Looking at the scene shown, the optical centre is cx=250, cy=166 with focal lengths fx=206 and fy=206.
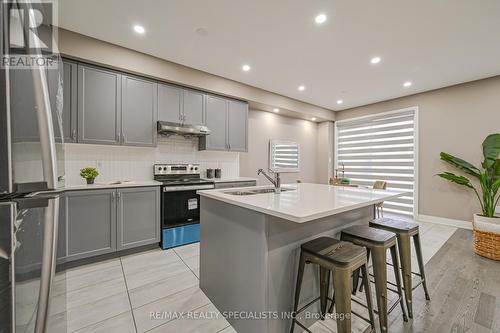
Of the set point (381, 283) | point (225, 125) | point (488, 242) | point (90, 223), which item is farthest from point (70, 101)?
point (488, 242)

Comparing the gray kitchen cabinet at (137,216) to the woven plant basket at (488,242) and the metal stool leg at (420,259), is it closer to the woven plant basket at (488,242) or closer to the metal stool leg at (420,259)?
the metal stool leg at (420,259)

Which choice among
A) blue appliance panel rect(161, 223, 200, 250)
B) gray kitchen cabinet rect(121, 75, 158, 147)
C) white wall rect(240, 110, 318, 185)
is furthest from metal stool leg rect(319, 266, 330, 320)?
white wall rect(240, 110, 318, 185)

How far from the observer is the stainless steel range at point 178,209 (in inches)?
118

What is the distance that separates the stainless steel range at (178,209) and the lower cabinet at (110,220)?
11 cm

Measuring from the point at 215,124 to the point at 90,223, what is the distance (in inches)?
93.5

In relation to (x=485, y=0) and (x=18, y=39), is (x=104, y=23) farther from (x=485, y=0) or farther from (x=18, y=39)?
(x=485, y=0)

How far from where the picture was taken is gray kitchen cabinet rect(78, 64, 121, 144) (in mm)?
2654

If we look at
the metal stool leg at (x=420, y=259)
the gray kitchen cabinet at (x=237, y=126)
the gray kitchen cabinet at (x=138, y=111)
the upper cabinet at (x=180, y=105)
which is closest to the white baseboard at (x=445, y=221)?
the metal stool leg at (x=420, y=259)

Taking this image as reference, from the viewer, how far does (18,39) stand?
23.2 inches

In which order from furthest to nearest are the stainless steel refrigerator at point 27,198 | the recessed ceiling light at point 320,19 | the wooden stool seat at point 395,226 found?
the recessed ceiling light at point 320,19 < the wooden stool seat at point 395,226 < the stainless steel refrigerator at point 27,198

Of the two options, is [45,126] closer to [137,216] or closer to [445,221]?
[137,216]

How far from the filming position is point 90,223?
2.50m

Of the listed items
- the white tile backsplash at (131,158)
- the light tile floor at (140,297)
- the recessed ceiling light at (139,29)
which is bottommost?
the light tile floor at (140,297)

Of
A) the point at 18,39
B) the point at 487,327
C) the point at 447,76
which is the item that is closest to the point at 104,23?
the point at 18,39
